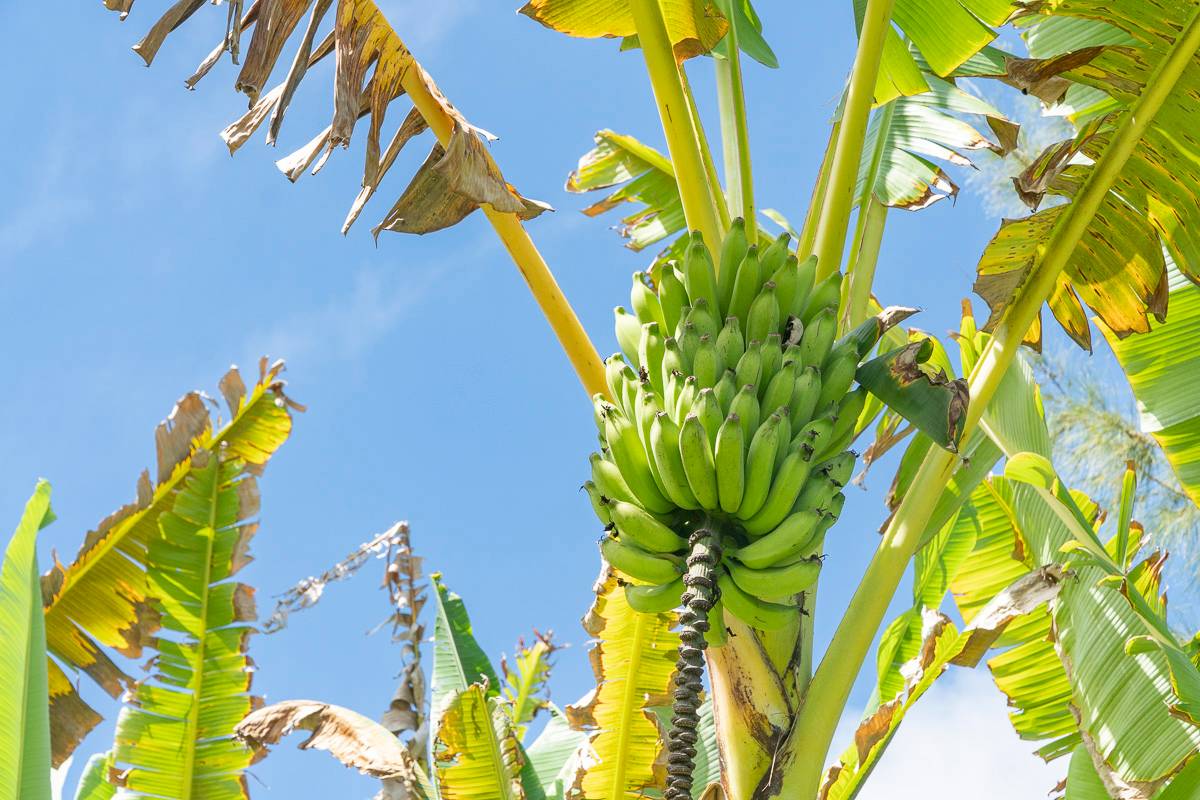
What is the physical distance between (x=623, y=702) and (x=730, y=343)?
1.19 metres

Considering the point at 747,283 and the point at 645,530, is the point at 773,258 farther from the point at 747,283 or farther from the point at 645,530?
the point at 645,530

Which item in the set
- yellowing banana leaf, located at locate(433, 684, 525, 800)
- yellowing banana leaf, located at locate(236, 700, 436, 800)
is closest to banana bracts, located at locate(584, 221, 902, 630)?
yellowing banana leaf, located at locate(433, 684, 525, 800)

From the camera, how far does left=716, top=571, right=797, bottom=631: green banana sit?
1776 millimetres

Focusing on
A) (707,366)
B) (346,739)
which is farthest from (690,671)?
(346,739)

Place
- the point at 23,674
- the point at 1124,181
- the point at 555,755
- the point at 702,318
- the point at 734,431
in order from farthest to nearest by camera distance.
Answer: the point at 555,755 < the point at 23,674 < the point at 1124,181 < the point at 702,318 < the point at 734,431

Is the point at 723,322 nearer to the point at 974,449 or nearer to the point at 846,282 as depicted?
the point at 846,282

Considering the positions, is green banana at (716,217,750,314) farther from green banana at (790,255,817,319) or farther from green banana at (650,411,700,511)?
green banana at (650,411,700,511)

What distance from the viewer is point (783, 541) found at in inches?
67.4

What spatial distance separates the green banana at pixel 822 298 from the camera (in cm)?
197

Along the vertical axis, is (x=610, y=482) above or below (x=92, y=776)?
below

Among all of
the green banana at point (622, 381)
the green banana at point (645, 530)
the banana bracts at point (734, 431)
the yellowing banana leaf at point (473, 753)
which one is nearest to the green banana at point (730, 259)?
the banana bracts at point (734, 431)

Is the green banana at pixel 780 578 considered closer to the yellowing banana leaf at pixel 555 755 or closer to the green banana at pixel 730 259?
the green banana at pixel 730 259

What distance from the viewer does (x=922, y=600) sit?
10.2 ft

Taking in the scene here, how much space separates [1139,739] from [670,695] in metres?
1.09
